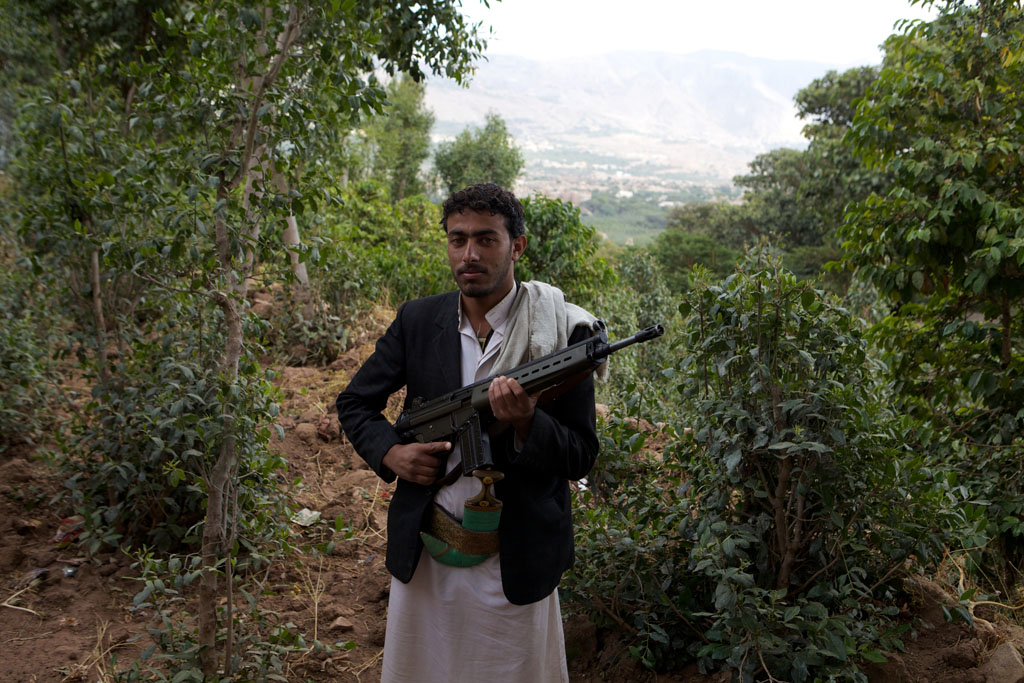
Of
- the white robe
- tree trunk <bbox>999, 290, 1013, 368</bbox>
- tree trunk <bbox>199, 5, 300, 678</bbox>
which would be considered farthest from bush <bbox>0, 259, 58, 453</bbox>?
tree trunk <bbox>999, 290, 1013, 368</bbox>

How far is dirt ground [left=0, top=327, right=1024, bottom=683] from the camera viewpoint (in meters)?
2.60

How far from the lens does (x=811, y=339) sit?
255 centimetres

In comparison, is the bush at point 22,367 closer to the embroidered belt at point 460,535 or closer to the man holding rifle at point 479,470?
the man holding rifle at point 479,470

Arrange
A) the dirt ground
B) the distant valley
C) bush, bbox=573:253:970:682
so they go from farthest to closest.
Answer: the distant valley, the dirt ground, bush, bbox=573:253:970:682

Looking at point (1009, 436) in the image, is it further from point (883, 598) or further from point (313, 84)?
point (313, 84)

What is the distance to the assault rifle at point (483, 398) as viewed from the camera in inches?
66.9

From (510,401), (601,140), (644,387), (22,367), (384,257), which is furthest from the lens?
(601,140)

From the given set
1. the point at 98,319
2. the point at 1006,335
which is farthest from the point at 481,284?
the point at 1006,335

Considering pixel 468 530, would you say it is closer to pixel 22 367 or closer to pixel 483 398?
pixel 483 398

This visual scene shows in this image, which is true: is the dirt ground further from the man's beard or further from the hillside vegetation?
the man's beard

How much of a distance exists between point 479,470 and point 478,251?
56cm

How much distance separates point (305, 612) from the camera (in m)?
3.43

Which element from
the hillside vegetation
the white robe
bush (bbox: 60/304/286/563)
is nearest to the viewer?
the white robe

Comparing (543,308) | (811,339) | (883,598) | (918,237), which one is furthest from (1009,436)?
(543,308)
